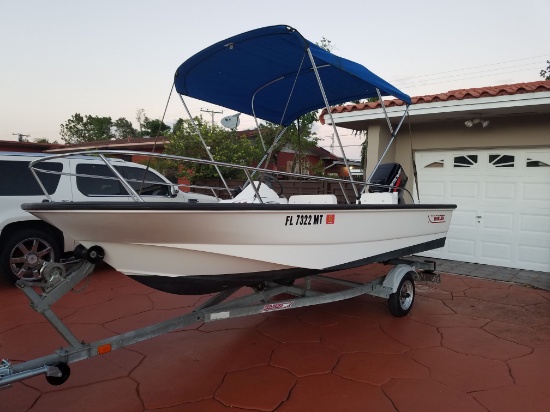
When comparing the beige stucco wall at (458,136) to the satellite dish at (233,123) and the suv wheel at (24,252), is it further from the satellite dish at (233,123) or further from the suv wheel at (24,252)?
the suv wheel at (24,252)

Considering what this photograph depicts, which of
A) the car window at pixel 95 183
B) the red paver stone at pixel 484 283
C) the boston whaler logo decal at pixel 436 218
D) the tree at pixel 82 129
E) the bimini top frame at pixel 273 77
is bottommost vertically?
the red paver stone at pixel 484 283

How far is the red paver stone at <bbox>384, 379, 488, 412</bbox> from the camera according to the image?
245 centimetres

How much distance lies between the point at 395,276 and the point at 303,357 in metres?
1.49

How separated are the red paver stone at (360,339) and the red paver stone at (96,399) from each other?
5.96ft

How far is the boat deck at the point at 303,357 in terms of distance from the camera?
253cm

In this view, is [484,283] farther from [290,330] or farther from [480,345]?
[290,330]

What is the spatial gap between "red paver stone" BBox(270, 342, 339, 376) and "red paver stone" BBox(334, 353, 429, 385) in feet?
0.35

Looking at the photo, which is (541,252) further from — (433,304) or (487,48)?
(487,48)

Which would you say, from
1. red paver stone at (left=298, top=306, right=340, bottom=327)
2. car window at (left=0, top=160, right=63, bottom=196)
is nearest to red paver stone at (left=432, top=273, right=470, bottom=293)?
red paver stone at (left=298, top=306, right=340, bottom=327)

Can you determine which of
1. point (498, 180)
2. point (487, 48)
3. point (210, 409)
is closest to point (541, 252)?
point (498, 180)

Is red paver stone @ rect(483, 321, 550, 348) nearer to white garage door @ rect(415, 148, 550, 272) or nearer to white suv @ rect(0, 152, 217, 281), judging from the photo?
white garage door @ rect(415, 148, 550, 272)

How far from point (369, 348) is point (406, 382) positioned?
2.03ft

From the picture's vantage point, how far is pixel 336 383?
2760 millimetres

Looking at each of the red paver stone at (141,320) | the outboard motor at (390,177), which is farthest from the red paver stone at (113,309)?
the outboard motor at (390,177)
